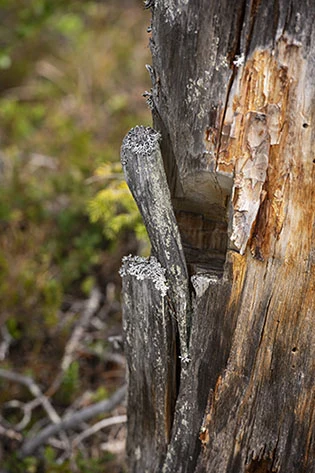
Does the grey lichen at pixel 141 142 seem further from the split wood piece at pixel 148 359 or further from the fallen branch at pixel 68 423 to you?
the fallen branch at pixel 68 423

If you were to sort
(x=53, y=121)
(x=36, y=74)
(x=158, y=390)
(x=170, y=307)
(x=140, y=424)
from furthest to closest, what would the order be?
(x=36, y=74)
(x=53, y=121)
(x=140, y=424)
(x=158, y=390)
(x=170, y=307)

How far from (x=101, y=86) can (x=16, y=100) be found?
1225 millimetres

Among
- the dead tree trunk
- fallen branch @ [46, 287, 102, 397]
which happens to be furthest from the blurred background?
the dead tree trunk

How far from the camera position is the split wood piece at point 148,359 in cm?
196

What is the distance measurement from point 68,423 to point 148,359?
148 cm

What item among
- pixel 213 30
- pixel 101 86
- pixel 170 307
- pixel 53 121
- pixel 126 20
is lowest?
pixel 170 307

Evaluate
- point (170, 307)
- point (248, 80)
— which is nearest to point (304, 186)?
point (248, 80)

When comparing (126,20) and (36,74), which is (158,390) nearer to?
(36,74)

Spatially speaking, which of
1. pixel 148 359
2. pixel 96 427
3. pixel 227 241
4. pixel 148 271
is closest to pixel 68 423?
pixel 96 427

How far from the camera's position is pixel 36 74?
8094 millimetres

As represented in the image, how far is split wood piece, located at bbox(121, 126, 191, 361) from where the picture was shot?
5.83ft

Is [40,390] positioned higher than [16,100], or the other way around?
[16,100]

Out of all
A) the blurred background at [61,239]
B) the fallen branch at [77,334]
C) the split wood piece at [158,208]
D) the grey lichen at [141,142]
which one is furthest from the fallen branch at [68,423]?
the grey lichen at [141,142]

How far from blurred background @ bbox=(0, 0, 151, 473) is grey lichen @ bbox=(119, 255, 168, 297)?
0.68 meters
